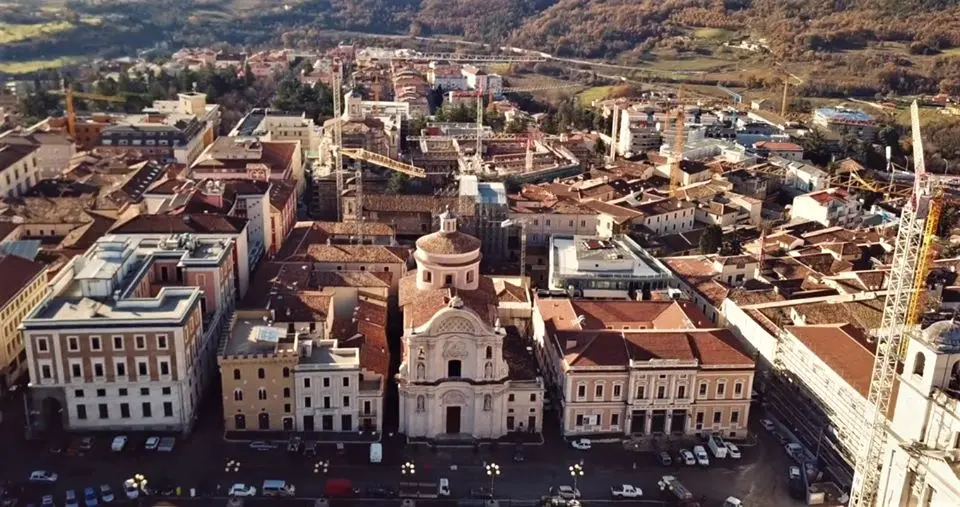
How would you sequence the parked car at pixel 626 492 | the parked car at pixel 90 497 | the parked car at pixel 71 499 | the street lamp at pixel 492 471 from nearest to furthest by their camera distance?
the parked car at pixel 71 499
the parked car at pixel 90 497
the parked car at pixel 626 492
the street lamp at pixel 492 471

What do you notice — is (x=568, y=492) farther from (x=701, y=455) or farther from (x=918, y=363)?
(x=918, y=363)

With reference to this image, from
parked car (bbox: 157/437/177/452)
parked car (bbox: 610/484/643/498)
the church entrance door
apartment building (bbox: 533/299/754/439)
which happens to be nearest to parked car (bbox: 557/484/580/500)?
parked car (bbox: 610/484/643/498)

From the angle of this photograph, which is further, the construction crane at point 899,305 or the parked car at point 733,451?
the parked car at point 733,451

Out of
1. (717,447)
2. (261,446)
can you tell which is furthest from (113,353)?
(717,447)

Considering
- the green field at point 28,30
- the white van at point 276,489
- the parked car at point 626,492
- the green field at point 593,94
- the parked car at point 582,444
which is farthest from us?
the green field at point 593,94

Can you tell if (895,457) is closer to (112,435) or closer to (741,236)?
(112,435)

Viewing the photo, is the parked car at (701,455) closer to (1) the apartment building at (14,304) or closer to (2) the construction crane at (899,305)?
(2) the construction crane at (899,305)

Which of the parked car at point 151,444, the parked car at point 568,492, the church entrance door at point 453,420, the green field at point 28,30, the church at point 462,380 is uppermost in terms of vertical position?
the green field at point 28,30

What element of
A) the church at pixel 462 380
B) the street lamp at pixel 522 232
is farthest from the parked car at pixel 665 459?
the street lamp at pixel 522 232
